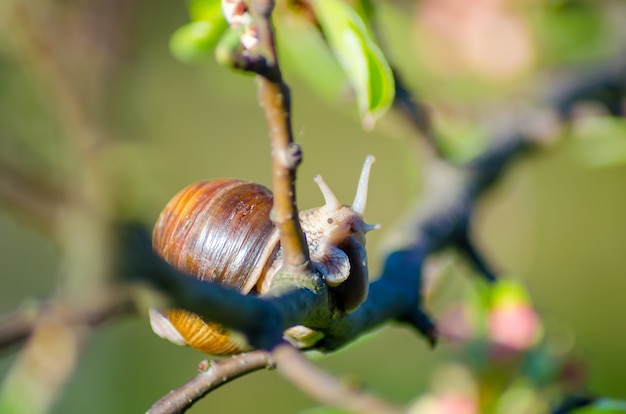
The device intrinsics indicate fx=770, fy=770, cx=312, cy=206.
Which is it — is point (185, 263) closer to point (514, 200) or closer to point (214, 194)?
point (214, 194)

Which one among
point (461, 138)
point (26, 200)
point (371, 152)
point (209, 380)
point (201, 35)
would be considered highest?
point (26, 200)

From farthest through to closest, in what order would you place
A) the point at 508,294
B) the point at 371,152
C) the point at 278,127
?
the point at 371,152 → the point at 508,294 → the point at 278,127

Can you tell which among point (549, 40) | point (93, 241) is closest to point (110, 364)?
point (549, 40)

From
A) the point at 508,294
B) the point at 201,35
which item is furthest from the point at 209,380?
the point at 508,294

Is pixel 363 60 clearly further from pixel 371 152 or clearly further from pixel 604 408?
pixel 371 152

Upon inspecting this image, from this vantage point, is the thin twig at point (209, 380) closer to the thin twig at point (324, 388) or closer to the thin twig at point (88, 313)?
the thin twig at point (324, 388)
